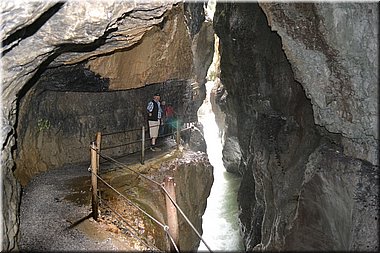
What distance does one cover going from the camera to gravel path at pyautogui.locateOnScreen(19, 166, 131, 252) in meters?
6.84

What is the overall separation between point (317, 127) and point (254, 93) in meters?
5.17

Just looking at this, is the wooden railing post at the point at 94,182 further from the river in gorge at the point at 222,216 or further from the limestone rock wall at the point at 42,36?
the river in gorge at the point at 222,216

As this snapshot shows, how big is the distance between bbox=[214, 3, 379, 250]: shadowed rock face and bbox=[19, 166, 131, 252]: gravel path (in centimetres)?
555

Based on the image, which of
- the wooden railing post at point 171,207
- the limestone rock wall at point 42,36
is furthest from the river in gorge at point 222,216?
the wooden railing post at point 171,207

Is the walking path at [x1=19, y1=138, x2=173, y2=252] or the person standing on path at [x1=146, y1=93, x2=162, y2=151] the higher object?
the person standing on path at [x1=146, y1=93, x2=162, y2=151]

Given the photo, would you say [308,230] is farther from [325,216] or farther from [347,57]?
[347,57]

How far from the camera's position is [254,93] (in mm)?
16125

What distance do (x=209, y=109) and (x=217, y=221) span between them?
52.8 ft

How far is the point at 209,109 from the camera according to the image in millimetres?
35344

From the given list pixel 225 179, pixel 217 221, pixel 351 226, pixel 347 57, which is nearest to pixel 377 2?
pixel 347 57

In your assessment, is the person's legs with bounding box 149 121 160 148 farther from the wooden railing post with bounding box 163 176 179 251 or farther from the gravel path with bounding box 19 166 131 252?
the wooden railing post with bounding box 163 176 179 251

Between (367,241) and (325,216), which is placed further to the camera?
(325,216)

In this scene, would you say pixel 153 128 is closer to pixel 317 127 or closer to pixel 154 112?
pixel 154 112

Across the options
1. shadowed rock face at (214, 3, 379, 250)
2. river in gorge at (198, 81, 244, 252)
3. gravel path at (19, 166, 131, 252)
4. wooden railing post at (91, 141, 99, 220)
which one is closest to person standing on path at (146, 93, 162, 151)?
gravel path at (19, 166, 131, 252)
